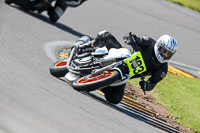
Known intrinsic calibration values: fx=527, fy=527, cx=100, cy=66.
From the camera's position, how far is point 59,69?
9.55m

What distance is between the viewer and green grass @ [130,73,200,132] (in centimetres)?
1080

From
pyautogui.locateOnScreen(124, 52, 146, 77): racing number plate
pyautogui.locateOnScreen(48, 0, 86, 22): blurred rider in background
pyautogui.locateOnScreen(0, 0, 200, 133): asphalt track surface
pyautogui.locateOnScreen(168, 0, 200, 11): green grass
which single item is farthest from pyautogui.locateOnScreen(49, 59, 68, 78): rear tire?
pyautogui.locateOnScreen(168, 0, 200, 11): green grass

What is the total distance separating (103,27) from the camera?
1675 cm

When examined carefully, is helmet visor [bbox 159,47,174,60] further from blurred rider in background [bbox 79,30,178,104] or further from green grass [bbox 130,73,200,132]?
green grass [bbox 130,73,200,132]

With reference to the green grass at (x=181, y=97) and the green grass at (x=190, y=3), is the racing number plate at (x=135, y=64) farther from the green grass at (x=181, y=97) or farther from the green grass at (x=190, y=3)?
the green grass at (x=190, y=3)

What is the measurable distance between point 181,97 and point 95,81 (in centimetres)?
430

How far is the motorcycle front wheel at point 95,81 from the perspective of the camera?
8492mm

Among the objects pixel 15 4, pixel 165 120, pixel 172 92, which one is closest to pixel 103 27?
pixel 15 4

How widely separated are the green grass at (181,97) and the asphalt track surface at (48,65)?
1815 mm

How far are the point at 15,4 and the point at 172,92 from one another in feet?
17.7

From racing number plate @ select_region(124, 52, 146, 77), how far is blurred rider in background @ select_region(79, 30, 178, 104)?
1.34ft

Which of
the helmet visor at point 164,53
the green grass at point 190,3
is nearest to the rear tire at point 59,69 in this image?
the helmet visor at point 164,53

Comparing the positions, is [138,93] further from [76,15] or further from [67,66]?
[76,15]

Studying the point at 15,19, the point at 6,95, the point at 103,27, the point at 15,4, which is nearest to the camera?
the point at 6,95
